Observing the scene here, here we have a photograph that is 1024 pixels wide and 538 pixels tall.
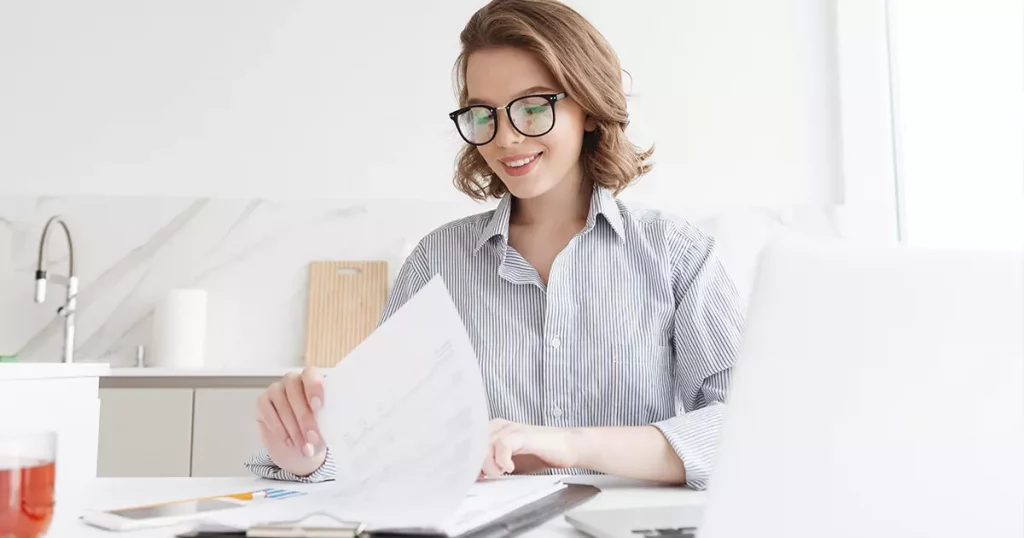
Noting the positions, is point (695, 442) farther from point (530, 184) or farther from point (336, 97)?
point (336, 97)

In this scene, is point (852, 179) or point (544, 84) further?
point (852, 179)

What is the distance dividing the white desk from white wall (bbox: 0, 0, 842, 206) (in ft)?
7.26

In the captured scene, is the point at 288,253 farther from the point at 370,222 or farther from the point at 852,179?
the point at 852,179

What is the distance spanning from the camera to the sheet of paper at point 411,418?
606mm

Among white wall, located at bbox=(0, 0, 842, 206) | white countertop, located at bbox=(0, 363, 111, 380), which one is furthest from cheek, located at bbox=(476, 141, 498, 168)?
white wall, located at bbox=(0, 0, 842, 206)

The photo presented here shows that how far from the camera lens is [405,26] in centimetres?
Result: 329

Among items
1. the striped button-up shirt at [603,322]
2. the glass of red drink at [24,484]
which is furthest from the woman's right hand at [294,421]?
the striped button-up shirt at [603,322]

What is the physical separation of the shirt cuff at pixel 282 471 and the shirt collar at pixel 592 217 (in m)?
0.50

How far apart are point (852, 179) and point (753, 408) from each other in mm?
3069

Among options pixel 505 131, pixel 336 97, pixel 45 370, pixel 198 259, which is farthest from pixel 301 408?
pixel 336 97

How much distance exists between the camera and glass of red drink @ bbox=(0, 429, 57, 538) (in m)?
0.63

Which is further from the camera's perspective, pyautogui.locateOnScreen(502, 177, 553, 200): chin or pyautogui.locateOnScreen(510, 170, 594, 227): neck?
pyautogui.locateOnScreen(510, 170, 594, 227): neck

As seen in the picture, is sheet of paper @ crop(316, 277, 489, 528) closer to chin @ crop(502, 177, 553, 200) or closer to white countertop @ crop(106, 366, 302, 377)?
chin @ crop(502, 177, 553, 200)

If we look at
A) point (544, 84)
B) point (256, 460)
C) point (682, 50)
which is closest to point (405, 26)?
point (682, 50)
